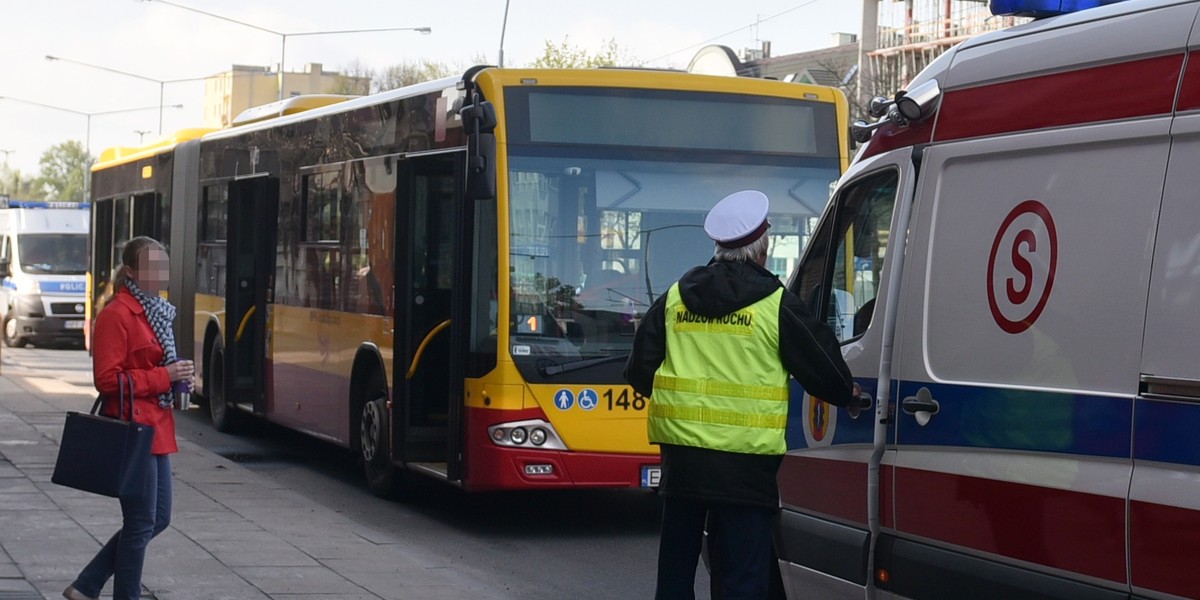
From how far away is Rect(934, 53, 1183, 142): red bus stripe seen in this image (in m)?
4.67

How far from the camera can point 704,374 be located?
5445mm

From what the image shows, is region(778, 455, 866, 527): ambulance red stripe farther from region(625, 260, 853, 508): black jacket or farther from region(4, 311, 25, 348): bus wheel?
region(4, 311, 25, 348): bus wheel

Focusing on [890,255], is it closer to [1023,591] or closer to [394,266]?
[1023,591]

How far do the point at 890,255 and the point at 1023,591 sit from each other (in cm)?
136

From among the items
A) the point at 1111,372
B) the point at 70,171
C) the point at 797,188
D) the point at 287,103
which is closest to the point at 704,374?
the point at 1111,372

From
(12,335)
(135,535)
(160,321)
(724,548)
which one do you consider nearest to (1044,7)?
(724,548)

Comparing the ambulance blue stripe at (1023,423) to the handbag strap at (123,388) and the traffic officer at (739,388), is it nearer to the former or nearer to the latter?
the traffic officer at (739,388)

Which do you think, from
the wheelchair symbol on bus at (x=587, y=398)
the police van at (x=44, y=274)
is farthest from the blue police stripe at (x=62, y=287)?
the wheelchair symbol on bus at (x=587, y=398)

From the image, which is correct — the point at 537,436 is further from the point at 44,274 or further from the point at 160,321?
the point at 44,274

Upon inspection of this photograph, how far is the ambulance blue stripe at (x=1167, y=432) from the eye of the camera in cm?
433

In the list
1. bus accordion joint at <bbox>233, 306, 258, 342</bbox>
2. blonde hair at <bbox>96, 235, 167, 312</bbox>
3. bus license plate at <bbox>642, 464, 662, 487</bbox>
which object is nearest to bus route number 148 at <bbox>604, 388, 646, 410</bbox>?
bus license plate at <bbox>642, 464, 662, 487</bbox>

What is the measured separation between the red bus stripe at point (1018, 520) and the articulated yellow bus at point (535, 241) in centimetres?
479

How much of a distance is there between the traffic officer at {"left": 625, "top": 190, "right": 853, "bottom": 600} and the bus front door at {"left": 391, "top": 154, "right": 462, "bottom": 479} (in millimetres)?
5826

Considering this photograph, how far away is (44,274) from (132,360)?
101 feet
